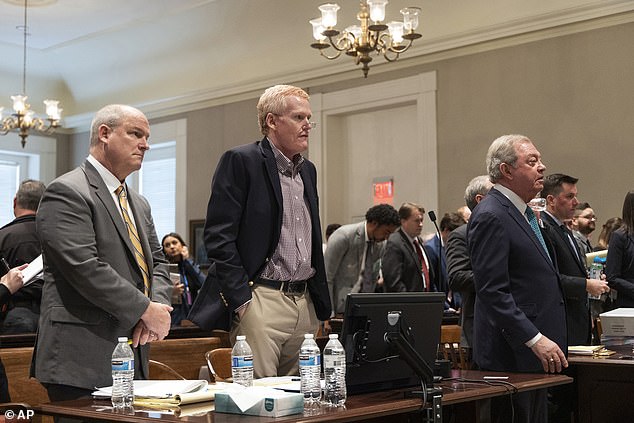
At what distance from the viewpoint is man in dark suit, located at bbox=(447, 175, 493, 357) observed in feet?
15.5

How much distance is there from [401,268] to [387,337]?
4495 millimetres

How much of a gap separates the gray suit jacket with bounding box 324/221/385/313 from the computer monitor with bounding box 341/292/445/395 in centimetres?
418

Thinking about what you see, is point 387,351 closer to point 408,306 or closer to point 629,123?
point 408,306

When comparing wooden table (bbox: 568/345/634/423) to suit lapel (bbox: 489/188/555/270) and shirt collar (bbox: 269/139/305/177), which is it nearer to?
suit lapel (bbox: 489/188/555/270)

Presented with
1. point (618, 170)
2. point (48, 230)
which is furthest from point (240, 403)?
point (618, 170)

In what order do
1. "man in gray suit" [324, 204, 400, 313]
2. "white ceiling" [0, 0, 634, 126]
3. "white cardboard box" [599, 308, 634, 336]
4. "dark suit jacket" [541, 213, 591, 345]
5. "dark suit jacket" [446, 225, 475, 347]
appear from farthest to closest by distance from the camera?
"white ceiling" [0, 0, 634, 126] < "man in gray suit" [324, 204, 400, 313] < "dark suit jacket" [446, 225, 475, 347] < "dark suit jacket" [541, 213, 591, 345] < "white cardboard box" [599, 308, 634, 336]

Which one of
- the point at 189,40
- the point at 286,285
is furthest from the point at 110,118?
the point at 189,40

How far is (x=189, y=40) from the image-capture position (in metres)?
11.2

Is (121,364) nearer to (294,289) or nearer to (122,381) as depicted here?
(122,381)

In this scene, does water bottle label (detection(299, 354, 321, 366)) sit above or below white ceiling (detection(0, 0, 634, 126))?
below

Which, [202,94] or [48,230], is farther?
[202,94]

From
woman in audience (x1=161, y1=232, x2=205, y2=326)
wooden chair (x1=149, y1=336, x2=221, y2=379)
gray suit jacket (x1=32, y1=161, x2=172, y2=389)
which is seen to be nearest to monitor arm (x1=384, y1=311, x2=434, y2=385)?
gray suit jacket (x1=32, y1=161, x2=172, y2=389)

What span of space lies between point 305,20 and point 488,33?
2.28 meters

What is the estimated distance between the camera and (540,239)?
12.2ft
